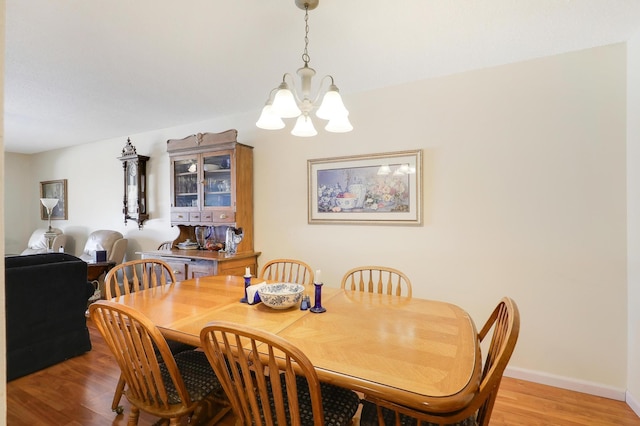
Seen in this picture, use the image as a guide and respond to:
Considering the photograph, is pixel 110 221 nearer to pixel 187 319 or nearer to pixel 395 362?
pixel 187 319

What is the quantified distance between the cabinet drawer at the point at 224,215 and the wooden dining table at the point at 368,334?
1.23 metres

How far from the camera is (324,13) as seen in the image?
1721 mm

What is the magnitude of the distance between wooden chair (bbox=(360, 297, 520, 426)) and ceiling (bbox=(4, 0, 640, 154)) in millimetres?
1600

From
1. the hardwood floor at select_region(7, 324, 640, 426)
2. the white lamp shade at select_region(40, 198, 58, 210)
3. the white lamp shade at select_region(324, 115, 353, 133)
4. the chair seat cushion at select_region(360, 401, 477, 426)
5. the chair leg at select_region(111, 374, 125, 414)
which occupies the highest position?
the white lamp shade at select_region(324, 115, 353, 133)

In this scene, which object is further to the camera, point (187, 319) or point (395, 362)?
point (187, 319)

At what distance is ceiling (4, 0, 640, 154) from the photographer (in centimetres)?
168

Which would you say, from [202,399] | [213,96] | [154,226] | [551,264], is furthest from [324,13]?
[154,226]

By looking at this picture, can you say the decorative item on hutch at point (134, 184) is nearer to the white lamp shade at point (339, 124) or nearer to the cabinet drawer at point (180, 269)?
the cabinet drawer at point (180, 269)

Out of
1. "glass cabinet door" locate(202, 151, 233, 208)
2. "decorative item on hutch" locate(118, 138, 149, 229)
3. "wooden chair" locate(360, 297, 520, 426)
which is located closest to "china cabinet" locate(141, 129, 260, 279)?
"glass cabinet door" locate(202, 151, 233, 208)

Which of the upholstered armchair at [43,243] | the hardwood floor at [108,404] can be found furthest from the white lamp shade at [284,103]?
the upholstered armchair at [43,243]

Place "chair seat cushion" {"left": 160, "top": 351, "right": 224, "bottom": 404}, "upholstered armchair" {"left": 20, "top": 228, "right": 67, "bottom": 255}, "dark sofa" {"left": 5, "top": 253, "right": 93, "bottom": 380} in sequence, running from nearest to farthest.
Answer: "chair seat cushion" {"left": 160, "top": 351, "right": 224, "bottom": 404}, "dark sofa" {"left": 5, "top": 253, "right": 93, "bottom": 380}, "upholstered armchair" {"left": 20, "top": 228, "right": 67, "bottom": 255}

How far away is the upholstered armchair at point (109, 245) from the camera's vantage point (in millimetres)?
4078

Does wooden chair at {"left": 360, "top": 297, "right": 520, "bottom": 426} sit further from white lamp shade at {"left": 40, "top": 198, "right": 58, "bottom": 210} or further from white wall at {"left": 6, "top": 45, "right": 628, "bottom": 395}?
white lamp shade at {"left": 40, "top": 198, "right": 58, "bottom": 210}

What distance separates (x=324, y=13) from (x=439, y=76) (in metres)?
1.22
